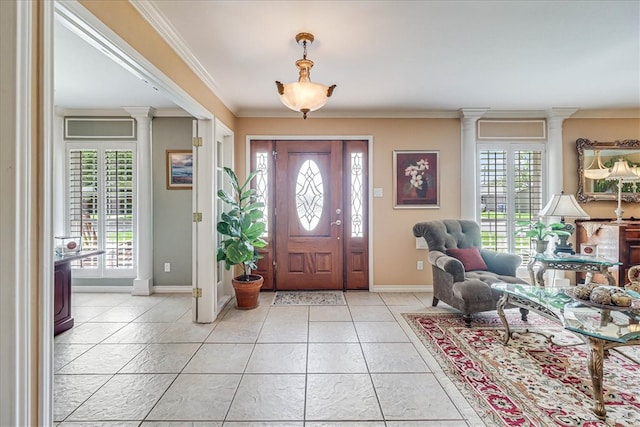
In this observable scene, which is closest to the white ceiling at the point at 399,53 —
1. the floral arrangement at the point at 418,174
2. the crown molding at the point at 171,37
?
the crown molding at the point at 171,37

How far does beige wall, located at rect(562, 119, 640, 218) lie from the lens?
4.34 m

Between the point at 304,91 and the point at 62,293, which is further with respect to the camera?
the point at 62,293

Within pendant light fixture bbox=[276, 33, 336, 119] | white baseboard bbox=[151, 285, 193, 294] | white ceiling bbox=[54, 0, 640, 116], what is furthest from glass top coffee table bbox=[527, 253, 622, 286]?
white baseboard bbox=[151, 285, 193, 294]

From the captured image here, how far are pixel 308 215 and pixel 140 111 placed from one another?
8.60 ft

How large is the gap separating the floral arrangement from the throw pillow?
1.14 metres

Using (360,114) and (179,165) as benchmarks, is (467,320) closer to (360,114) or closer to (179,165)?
(360,114)

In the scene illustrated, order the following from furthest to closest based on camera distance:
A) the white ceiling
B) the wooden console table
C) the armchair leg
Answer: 1. the armchair leg
2. the wooden console table
3. the white ceiling

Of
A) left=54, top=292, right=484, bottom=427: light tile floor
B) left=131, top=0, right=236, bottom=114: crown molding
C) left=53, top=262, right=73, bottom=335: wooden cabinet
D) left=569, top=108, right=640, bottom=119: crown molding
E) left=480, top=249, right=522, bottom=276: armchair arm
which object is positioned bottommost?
left=54, top=292, right=484, bottom=427: light tile floor

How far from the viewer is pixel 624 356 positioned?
250cm

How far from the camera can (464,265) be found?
11.6ft

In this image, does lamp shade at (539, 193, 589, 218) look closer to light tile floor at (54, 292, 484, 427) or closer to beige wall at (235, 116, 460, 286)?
beige wall at (235, 116, 460, 286)

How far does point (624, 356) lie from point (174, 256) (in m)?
4.83
